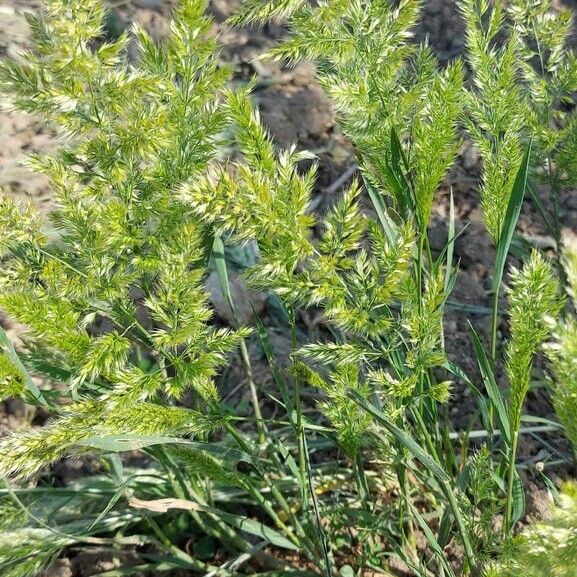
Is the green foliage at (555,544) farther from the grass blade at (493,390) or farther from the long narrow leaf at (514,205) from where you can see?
the long narrow leaf at (514,205)

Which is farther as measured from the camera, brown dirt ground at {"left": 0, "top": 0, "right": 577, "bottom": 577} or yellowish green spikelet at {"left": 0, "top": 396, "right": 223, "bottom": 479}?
brown dirt ground at {"left": 0, "top": 0, "right": 577, "bottom": 577}

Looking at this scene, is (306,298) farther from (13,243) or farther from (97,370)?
(13,243)

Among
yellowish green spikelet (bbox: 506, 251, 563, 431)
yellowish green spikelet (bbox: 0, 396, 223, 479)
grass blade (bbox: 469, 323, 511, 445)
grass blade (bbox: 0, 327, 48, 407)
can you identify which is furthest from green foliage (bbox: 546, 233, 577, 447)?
grass blade (bbox: 0, 327, 48, 407)

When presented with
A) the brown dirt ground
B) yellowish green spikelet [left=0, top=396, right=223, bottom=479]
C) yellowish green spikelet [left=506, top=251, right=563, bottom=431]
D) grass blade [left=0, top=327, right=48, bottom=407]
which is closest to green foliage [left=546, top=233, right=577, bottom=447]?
yellowish green spikelet [left=506, top=251, right=563, bottom=431]

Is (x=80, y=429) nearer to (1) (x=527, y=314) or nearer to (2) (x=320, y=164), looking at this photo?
(1) (x=527, y=314)

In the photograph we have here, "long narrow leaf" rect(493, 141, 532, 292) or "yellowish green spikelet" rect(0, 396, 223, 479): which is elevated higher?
"long narrow leaf" rect(493, 141, 532, 292)

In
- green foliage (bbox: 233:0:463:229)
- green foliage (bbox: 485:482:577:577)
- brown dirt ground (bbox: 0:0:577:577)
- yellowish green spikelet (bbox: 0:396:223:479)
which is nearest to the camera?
green foliage (bbox: 485:482:577:577)

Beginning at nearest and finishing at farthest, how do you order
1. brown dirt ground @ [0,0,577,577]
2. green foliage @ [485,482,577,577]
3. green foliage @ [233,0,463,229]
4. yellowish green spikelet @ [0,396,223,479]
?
green foliage @ [485,482,577,577], yellowish green spikelet @ [0,396,223,479], green foliage @ [233,0,463,229], brown dirt ground @ [0,0,577,577]

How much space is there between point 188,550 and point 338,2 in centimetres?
112

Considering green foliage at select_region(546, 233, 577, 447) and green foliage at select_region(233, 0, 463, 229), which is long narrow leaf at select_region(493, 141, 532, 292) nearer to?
green foliage at select_region(233, 0, 463, 229)

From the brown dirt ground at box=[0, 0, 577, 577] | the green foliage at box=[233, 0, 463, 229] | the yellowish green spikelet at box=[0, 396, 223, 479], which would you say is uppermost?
the green foliage at box=[233, 0, 463, 229]

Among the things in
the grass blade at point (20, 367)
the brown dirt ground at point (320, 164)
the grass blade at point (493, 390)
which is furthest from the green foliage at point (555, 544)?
the brown dirt ground at point (320, 164)

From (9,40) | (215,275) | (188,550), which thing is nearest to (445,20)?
(215,275)

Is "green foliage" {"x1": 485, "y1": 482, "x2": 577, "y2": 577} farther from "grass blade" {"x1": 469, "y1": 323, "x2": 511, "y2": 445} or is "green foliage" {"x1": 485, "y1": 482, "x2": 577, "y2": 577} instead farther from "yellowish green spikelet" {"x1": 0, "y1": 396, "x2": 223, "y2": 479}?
"yellowish green spikelet" {"x1": 0, "y1": 396, "x2": 223, "y2": 479}
